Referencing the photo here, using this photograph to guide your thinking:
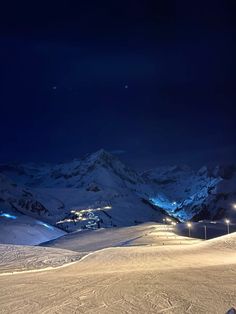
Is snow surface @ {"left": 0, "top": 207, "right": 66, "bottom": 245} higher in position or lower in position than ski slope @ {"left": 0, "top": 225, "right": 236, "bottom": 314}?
higher

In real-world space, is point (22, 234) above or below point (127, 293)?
above

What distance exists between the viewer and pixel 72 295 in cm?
1409

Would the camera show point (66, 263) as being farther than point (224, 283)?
Yes

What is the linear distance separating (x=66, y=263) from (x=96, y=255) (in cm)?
455

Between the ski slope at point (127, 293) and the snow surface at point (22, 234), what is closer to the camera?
the ski slope at point (127, 293)

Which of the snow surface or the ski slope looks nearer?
the ski slope

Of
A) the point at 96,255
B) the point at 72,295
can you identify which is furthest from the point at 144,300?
the point at 96,255

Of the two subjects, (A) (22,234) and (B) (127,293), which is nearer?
(B) (127,293)

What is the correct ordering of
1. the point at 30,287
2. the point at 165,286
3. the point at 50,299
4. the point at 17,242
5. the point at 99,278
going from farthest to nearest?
the point at 17,242, the point at 99,278, the point at 30,287, the point at 165,286, the point at 50,299

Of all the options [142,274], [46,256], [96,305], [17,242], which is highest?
[17,242]

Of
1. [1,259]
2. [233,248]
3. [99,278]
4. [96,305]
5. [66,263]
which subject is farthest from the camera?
[233,248]

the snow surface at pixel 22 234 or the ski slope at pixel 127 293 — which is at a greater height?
the snow surface at pixel 22 234

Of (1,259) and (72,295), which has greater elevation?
(1,259)

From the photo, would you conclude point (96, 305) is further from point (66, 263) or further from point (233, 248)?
point (233, 248)
